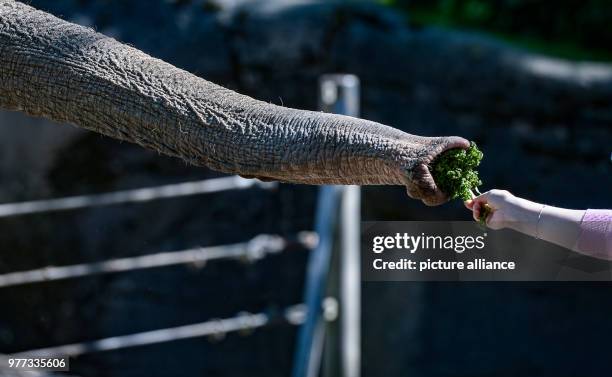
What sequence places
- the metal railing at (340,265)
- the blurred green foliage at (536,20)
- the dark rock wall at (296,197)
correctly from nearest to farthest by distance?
the metal railing at (340,265)
the dark rock wall at (296,197)
the blurred green foliage at (536,20)

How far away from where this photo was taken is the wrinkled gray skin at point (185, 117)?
198 cm

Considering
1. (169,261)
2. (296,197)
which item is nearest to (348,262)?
(169,261)

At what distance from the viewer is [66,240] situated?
5609 millimetres

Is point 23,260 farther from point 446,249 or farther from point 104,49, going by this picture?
point 104,49

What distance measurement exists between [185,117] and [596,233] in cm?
82

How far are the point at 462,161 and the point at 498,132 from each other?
3292 mm

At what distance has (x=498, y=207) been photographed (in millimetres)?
2240

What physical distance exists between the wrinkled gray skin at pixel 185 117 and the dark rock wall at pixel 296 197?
290 centimetres

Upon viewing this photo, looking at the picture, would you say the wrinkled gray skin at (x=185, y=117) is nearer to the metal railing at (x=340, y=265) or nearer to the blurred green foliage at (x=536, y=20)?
the metal railing at (x=340, y=265)

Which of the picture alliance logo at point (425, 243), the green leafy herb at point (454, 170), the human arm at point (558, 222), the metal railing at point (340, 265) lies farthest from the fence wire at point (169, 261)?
the green leafy herb at point (454, 170)

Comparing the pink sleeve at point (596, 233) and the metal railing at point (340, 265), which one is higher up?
the metal railing at point (340, 265)

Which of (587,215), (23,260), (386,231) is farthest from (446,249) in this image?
(23,260)

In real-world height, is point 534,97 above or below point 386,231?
above

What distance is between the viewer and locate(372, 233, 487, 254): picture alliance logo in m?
3.14
